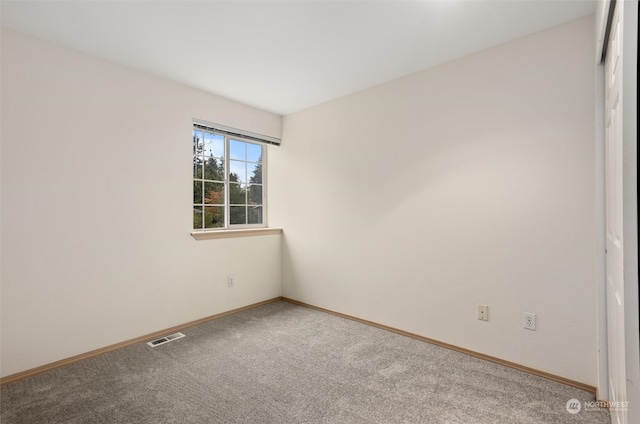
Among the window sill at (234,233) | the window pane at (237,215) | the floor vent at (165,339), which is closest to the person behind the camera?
the floor vent at (165,339)

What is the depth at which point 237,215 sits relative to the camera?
368 centimetres

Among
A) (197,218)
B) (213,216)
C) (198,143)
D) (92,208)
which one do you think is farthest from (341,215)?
(92,208)

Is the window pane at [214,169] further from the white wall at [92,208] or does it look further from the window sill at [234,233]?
the window sill at [234,233]

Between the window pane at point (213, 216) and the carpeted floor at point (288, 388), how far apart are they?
3.98 feet

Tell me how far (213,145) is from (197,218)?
0.84 metres

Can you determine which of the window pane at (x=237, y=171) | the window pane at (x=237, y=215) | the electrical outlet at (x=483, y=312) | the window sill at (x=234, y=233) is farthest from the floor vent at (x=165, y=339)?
the electrical outlet at (x=483, y=312)

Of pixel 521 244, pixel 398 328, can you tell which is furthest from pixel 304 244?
pixel 521 244

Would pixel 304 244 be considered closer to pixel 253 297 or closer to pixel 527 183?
pixel 253 297

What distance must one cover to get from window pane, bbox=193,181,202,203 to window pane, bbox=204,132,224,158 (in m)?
0.35

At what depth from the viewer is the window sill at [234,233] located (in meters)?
3.12

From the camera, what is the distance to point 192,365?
2240 mm

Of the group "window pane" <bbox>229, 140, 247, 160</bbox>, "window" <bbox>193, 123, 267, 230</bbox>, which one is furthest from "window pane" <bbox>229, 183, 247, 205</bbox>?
"window pane" <bbox>229, 140, 247, 160</bbox>

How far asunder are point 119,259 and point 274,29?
86.8 inches

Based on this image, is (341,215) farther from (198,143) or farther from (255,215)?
(198,143)
